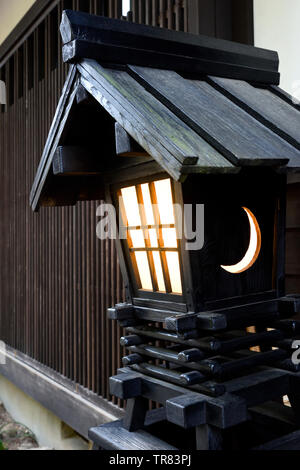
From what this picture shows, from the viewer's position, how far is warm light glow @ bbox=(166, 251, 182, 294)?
1.79 m

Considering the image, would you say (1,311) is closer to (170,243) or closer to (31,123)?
(31,123)

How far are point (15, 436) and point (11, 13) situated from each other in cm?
534

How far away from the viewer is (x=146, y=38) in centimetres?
188

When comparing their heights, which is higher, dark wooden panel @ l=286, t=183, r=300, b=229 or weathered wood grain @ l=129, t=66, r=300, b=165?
weathered wood grain @ l=129, t=66, r=300, b=165

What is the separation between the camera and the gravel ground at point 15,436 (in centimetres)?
584

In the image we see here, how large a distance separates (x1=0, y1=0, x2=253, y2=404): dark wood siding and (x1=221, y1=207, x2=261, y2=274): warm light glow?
63.0 inches

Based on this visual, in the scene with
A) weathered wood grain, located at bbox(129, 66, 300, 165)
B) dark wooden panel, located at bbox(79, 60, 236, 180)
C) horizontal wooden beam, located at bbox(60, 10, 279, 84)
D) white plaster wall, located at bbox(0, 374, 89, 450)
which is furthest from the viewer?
white plaster wall, located at bbox(0, 374, 89, 450)

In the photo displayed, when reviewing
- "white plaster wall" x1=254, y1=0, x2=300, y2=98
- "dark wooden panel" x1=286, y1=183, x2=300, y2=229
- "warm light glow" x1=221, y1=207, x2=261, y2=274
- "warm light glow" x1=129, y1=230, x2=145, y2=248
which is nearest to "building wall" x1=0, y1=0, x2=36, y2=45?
"white plaster wall" x1=254, y1=0, x2=300, y2=98

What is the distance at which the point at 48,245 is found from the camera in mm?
5316

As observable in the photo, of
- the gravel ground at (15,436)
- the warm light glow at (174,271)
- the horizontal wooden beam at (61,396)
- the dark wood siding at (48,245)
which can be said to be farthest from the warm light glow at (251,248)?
the gravel ground at (15,436)

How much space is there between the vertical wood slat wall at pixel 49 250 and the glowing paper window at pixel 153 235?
5.86ft

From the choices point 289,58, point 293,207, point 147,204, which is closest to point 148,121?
point 147,204

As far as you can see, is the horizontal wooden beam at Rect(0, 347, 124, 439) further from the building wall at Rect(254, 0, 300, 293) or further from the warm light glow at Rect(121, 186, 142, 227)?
the warm light glow at Rect(121, 186, 142, 227)
